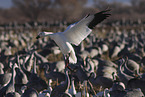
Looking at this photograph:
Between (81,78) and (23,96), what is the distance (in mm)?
2448

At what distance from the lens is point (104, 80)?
681 centimetres

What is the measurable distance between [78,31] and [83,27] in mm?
203

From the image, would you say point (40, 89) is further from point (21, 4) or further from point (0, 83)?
point (21, 4)

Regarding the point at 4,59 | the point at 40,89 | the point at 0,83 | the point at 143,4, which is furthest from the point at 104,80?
the point at 143,4

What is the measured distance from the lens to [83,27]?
5.46 m

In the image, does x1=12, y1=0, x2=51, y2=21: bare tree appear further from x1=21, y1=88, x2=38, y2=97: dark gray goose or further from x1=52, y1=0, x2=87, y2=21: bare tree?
x1=21, y1=88, x2=38, y2=97: dark gray goose

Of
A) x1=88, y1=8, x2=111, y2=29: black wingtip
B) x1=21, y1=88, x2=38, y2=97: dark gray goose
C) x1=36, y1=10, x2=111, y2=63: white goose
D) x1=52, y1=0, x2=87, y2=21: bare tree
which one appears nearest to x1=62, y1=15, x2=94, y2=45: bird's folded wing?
x1=36, y1=10, x2=111, y2=63: white goose

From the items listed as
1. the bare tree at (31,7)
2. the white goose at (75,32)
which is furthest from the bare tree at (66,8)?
the white goose at (75,32)

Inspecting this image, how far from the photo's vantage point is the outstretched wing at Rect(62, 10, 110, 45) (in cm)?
509

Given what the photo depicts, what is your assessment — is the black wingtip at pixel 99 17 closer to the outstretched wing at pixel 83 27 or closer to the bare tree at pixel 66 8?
the outstretched wing at pixel 83 27

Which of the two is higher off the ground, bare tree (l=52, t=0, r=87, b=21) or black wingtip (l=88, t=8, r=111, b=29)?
bare tree (l=52, t=0, r=87, b=21)

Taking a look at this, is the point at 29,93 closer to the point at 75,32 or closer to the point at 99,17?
the point at 75,32

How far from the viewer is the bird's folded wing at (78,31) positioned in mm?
5206

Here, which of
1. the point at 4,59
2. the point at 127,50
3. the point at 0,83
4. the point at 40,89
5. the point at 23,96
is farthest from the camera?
the point at 127,50
